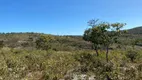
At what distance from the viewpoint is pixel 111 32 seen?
21234mm

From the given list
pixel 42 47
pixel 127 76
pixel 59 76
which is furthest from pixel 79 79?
pixel 42 47

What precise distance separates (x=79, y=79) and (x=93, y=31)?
12852 mm

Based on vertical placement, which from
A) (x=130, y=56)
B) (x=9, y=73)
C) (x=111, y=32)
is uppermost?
(x=111, y=32)

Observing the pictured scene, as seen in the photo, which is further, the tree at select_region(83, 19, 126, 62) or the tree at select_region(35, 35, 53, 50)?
the tree at select_region(35, 35, 53, 50)

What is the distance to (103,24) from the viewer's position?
21.8 m

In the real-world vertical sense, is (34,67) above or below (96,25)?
below

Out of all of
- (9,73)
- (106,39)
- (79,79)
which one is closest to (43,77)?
(79,79)

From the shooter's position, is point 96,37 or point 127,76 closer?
point 127,76

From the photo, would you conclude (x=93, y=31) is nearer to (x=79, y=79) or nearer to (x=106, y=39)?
(x=106, y=39)

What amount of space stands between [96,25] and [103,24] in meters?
1.69

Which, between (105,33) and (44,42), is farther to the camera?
(44,42)

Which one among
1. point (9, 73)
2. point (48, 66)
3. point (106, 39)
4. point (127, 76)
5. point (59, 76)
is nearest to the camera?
point (9, 73)

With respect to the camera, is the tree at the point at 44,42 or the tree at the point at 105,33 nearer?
the tree at the point at 105,33

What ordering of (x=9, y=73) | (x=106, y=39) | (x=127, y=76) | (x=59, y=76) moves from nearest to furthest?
(x=9, y=73), (x=127, y=76), (x=59, y=76), (x=106, y=39)
